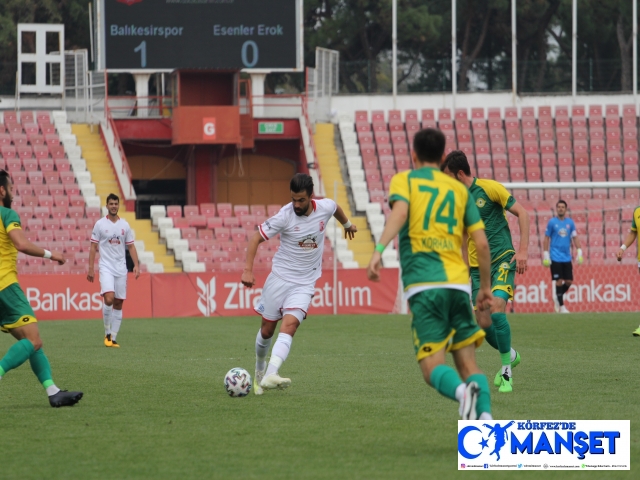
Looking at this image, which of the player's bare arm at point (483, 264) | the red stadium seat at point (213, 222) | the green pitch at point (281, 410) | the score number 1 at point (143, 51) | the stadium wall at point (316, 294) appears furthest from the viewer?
the score number 1 at point (143, 51)

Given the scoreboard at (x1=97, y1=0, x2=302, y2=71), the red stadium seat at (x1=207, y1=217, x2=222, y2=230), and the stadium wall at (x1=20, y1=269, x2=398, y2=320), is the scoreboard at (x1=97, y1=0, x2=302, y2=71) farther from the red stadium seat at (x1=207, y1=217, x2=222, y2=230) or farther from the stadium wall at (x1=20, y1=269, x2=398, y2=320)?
the stadium wall at (x1=20, y1=269, x2=398, y2=320)

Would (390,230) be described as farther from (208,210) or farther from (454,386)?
(208,210)

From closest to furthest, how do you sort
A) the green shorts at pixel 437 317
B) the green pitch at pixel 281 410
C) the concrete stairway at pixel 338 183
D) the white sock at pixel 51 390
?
the green pitch at pixel 281 410 < the green shorts at pixel 437 317 < the white sock at pixel 51 390 < the concrete stairway at pixel 338 183

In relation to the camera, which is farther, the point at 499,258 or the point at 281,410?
the point at 499,258

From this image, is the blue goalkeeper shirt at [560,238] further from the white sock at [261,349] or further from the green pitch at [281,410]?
the white sock at [261,349]

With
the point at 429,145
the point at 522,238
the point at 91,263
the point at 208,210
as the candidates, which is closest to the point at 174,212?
the point at 208,210

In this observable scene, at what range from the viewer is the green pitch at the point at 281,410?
20.5 ft

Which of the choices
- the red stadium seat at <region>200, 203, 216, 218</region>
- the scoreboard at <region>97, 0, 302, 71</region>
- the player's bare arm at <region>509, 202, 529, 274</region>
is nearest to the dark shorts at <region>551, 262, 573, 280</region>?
the red stadium seat at <region>200, 203, 216, 218</region>

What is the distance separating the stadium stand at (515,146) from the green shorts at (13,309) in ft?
66.9

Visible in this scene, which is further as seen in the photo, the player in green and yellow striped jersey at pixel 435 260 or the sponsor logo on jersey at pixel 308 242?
the sponsor logo on jersey at pixel 308 242

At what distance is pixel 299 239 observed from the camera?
31.5 feet

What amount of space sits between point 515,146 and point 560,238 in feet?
35.6

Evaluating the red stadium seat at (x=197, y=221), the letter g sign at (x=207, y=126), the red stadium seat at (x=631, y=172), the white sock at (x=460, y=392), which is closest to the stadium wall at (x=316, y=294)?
the red stadium seat at (x=197, y=221)

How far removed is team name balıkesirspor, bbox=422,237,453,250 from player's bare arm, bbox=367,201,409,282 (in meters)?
0.22
